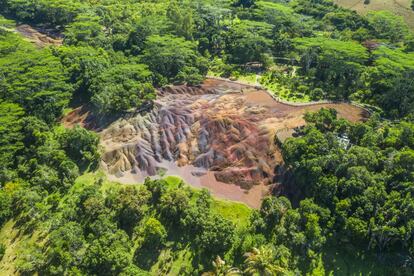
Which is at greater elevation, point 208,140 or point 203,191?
point 203,191

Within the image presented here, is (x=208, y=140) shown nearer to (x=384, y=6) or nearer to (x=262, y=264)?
(x=262, y=264)

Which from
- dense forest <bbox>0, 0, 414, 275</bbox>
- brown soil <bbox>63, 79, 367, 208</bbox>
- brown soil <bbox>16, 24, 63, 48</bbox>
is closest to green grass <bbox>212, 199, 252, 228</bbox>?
dense forest <bbox>0, 0, 414, 275</bbox>

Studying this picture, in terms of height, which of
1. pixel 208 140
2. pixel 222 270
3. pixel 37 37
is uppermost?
pixel 222 270

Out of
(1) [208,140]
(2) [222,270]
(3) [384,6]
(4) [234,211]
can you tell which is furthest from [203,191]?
(3) [384,6]

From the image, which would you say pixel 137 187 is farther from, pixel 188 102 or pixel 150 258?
pixel 188 102

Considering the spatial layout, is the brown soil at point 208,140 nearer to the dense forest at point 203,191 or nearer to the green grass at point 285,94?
the dense forest at point 203,191

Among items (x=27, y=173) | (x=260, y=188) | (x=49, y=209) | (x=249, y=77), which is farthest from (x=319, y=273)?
(x=249, y=77)

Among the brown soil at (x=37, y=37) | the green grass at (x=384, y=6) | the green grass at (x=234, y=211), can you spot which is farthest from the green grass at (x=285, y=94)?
the brown soil at (x=37, y=37)
